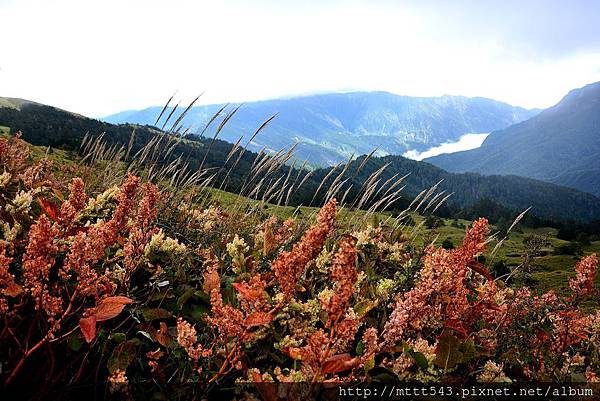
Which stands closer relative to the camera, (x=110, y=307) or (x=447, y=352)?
(x=110, y=307)

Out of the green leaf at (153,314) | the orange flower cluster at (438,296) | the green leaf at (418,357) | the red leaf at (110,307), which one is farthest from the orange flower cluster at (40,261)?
the green leaf at (418,357)

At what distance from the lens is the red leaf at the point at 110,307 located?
73.1 inches

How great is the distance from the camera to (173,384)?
2078 mm

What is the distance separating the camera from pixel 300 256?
6.27 feet

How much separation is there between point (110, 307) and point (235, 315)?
2.00 ft

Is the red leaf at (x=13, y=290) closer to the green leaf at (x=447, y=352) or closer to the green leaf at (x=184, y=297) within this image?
the green leaf at (x=184, y=297)

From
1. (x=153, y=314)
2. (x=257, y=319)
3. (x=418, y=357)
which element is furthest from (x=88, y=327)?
(x=418, y=357)

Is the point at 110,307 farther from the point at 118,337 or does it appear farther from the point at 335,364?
the point at 335,364

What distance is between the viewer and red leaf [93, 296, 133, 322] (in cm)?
186

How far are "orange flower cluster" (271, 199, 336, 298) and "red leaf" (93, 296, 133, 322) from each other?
2.41 ft

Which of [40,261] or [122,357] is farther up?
[40,261]

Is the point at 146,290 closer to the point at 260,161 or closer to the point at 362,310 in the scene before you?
the point at 362,310

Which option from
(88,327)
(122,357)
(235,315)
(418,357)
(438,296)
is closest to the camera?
(88,327)

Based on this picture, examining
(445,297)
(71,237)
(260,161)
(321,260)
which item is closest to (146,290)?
(71,237)
